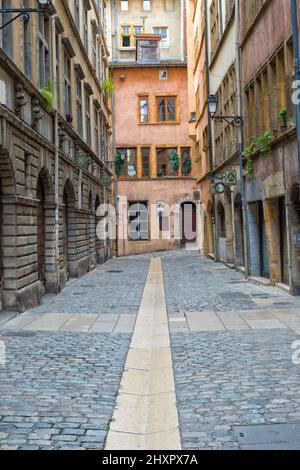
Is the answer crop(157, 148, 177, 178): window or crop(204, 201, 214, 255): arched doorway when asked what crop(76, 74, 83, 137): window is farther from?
crop(157, 148, 177, 178): window

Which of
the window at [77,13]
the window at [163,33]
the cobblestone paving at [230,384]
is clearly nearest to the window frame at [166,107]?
the window at [163,33]

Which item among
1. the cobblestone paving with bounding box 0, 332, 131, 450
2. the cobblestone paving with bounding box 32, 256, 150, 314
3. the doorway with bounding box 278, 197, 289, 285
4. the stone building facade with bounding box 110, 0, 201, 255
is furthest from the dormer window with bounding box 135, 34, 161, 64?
the cobblestone paving with bounding box 0, 332, 131, 450

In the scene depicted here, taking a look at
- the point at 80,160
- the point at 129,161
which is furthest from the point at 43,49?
the point at 129,161

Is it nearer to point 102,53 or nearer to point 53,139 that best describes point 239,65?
point 53,139

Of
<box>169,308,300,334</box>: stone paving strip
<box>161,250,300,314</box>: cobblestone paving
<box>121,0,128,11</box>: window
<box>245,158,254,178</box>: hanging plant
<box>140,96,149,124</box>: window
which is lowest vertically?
<box>169,308,300,334</box>: stone paving strip

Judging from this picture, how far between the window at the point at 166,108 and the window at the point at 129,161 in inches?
126

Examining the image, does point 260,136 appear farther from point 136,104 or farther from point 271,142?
point 136,104

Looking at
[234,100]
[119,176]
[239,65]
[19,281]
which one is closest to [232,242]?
[234,100]

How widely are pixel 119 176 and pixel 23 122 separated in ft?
92.5

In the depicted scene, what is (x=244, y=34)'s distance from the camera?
60.5ft

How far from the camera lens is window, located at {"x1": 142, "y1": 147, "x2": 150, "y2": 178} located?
41.4 m

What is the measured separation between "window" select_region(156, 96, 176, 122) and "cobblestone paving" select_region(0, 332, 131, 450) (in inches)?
1339

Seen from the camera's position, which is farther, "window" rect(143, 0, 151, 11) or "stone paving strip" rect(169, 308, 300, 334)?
"window" rect(143, 0, 151, 11)

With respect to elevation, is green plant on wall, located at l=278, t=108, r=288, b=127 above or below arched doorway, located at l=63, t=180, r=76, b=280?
above
